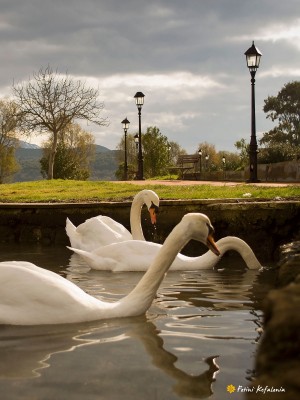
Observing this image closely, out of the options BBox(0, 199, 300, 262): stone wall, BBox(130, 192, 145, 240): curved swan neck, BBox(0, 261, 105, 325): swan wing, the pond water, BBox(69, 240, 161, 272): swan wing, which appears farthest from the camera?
BBox(0, 199, 300, 262): stone wall

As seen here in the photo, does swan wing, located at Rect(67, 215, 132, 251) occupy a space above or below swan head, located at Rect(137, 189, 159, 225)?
below

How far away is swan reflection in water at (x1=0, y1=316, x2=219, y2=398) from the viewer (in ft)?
11.7

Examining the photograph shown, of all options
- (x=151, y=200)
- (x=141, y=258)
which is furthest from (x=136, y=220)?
(x=141, y=258)

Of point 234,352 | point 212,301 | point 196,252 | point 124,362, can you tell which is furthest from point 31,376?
point 196,252

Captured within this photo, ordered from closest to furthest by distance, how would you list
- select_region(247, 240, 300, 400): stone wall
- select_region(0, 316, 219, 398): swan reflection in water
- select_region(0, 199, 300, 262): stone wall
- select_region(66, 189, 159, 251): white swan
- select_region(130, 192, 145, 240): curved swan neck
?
select_region(247, 240, 300, 400): stone wall < select_region(0, 316, 219, 398): swan reflection in water < select_region(66, 189, 159, 251): white swan < select_region(130, 192, 145, 240): curved swan neck < select_region(0, 199, 300, 262): stone wall

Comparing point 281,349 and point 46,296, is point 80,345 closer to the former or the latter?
point 46,296

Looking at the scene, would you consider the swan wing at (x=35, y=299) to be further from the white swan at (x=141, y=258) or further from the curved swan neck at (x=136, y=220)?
the curved swan neck at (x=136, y=220)

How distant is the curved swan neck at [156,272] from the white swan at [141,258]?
9.48ft

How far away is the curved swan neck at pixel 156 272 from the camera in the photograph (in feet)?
16.1

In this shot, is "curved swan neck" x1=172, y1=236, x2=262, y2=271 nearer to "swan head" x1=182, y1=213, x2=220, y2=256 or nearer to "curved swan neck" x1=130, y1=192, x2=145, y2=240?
"curved swan neck" x1=130, y1=192, x2=145, y2=240

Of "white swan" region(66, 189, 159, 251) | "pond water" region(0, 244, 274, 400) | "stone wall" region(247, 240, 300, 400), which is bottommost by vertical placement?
"pond water" region(0, 244, 274, 400)

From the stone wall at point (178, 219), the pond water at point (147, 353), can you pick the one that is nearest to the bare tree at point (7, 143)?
the stone wall at point (178, 219)

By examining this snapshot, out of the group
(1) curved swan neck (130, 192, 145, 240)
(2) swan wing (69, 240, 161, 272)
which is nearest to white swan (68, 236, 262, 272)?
(2) swan wing (69, 240, 161, 272)

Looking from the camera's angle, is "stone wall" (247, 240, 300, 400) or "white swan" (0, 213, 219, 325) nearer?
"stone wall" (247, 240, 300, 400)
